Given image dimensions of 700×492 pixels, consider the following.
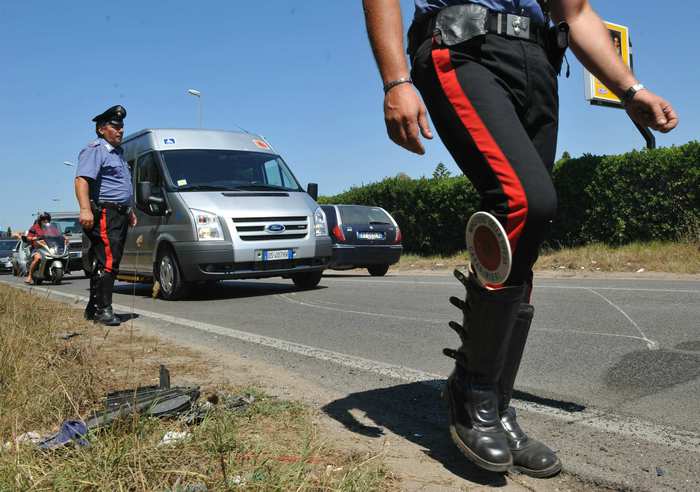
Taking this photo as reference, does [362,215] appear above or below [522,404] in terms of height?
above

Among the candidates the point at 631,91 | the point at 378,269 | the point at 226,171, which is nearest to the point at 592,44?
the point at 631,91

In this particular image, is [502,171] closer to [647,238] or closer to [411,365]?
[411,365]

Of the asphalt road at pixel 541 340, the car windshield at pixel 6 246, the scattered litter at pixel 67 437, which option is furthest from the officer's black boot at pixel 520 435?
the car windshield at pixel 6 246

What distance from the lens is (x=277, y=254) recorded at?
936cm

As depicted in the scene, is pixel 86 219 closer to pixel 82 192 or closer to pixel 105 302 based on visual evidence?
pixel 82 192

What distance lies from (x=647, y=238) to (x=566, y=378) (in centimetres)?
1161

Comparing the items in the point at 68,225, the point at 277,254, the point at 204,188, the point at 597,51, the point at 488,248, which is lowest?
the point at 277,254

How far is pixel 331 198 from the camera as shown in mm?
27891

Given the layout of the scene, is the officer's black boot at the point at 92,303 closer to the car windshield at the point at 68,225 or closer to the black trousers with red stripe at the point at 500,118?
the black trousers with red stripe at the point at 500,118

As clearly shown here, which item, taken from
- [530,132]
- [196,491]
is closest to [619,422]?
[530,132]

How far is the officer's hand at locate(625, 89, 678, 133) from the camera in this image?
265 cm

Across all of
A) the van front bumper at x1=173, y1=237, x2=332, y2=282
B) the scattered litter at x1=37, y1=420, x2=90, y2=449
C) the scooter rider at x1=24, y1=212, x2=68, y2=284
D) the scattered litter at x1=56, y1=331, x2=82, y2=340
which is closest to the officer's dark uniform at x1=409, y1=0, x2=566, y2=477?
the scattered litter at x1=37, y1=420, x2=90, y2=449

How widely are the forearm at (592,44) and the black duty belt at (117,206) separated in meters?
5.22

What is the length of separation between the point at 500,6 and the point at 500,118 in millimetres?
419
